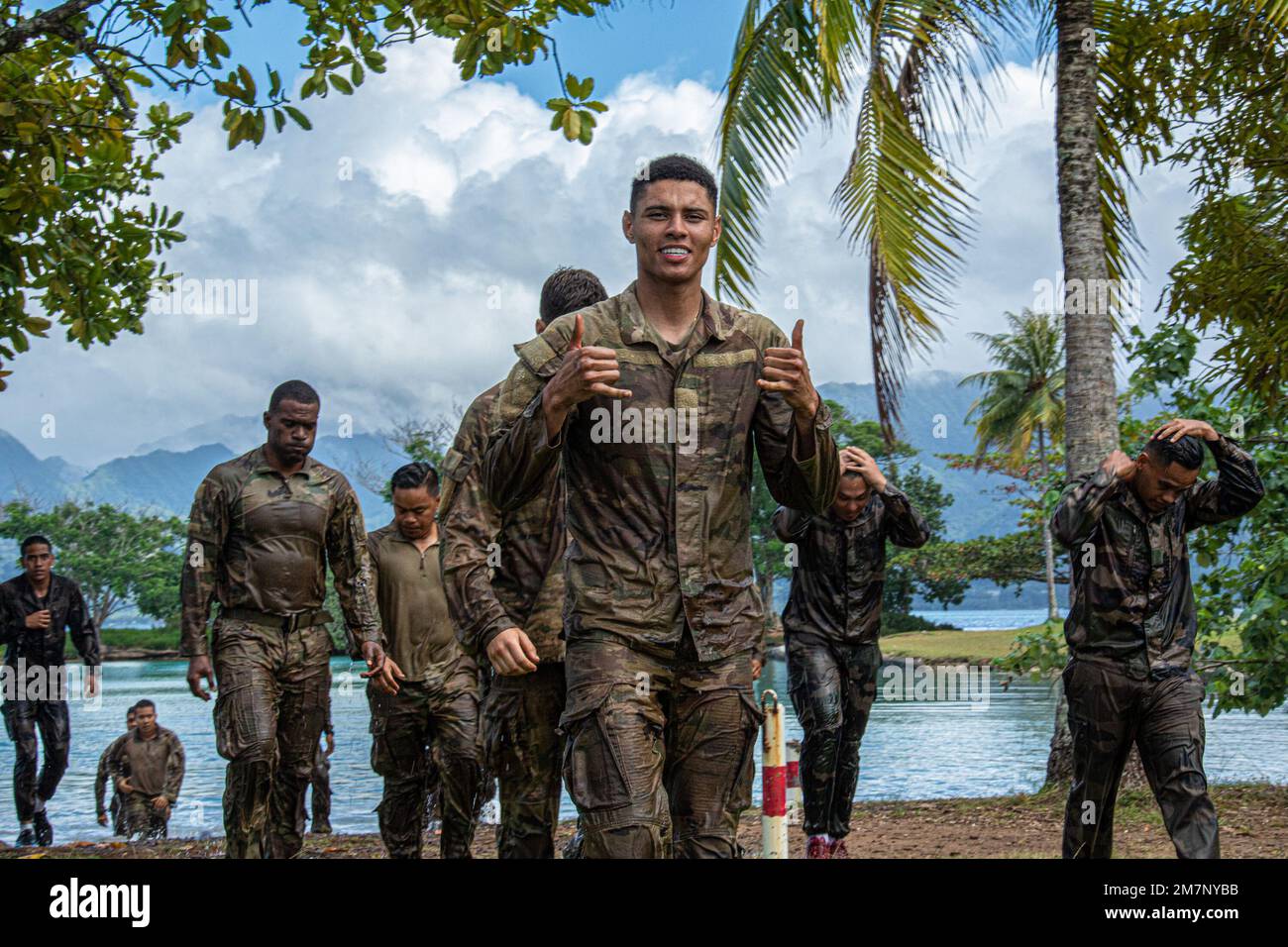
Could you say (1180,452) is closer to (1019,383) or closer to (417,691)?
(417,691)

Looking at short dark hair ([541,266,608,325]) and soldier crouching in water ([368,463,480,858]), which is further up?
short dark hair ([541,266,608,325])

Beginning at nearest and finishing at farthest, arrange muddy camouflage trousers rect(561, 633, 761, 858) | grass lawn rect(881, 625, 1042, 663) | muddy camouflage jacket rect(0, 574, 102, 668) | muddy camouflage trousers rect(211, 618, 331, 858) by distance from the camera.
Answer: muddy camouflage trousers rect(561, 633, 761, 858) → muddy camouflage trousers rect(211, 618, 331, 858) → muddy camouflage jacket rect(0, 574, 102, 668) → grass lawn rect(881, 625, 1042, 663)

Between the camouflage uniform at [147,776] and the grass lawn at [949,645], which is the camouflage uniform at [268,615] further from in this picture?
the grass lawn at [949,645]

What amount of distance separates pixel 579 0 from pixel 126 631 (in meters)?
65.2

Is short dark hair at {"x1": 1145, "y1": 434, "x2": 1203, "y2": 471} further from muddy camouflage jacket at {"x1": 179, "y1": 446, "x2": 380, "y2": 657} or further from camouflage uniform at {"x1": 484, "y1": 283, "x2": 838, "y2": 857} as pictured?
muddy camouflage jacket at {"x1": 179, "y1": 446, "x2": 380, "y2": 657}

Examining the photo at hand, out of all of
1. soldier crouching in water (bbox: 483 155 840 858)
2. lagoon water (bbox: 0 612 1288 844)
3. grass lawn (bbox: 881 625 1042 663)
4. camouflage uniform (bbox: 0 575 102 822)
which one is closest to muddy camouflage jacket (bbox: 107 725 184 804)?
lagoon water (bbox: 0 612 1288 844)

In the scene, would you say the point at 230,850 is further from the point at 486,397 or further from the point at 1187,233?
the point at 1187,233

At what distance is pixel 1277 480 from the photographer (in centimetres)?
1147

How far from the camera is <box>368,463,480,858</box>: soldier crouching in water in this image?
7418 millimetres

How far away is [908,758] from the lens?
2247 cm

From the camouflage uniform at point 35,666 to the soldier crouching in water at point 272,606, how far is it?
14.8 feet

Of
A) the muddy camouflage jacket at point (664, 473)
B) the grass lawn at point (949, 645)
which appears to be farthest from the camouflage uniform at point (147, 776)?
the grass lawn at point (949, 645)

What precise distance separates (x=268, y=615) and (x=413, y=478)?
1.28 meters

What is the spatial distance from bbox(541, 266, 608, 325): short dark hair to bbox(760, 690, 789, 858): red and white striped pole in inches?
86.3
